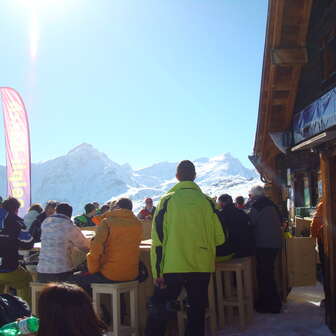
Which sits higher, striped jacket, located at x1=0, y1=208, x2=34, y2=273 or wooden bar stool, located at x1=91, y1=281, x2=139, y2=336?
striped jacket, located at x1=0, y1=208, x2=34, y2=273

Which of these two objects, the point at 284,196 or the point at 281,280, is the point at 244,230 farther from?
the point at 284,196

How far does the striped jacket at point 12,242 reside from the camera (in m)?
5.94

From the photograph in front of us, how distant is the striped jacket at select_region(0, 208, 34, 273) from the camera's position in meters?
5.94

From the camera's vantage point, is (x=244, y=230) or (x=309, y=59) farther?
(x=309, y=59)

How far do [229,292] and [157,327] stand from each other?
1963mm

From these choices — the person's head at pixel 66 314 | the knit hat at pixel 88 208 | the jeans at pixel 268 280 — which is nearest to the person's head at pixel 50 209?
the knit hat at pixel 88 208

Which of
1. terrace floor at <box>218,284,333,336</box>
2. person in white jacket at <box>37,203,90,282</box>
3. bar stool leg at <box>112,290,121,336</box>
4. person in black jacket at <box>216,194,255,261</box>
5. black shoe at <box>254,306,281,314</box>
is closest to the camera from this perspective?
bar stool leg at <box>112,290,121,336</box>

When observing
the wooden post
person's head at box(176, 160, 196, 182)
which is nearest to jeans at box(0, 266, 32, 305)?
person's head at box(176, 160, 196, 182)

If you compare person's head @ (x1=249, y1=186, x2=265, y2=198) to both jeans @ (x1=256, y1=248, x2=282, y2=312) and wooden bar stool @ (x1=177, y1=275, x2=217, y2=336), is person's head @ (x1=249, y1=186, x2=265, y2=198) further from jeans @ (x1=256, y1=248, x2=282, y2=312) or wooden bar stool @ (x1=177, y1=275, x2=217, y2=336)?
wooden bar stool @ (x1=177, y1=275, x2=217, y2=336)

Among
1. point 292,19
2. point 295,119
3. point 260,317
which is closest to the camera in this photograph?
point 260,317

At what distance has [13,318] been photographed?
298cm

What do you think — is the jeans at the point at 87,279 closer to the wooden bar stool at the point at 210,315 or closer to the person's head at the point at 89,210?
the wooden bar stool at the point at 210,315

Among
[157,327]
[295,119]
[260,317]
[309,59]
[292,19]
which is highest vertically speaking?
[292,19]

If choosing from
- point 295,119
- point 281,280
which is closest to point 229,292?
point 281,280
